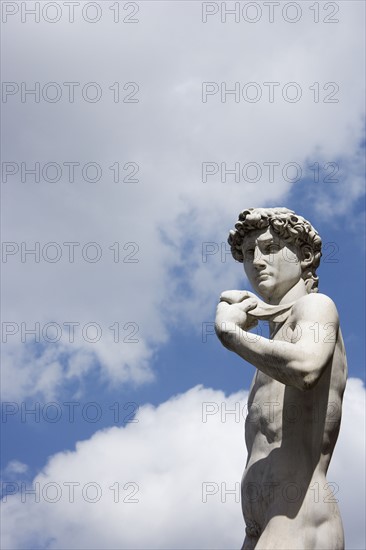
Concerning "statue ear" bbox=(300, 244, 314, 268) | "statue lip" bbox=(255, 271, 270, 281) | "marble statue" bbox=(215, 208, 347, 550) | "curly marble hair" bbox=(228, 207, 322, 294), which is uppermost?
"curly marble hair" bbox=(228, 207, 322, 294)

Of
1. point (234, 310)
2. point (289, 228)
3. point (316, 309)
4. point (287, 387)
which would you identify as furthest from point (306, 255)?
point (287, 387)

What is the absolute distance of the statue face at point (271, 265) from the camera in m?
9.54

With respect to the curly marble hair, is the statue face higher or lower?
lower

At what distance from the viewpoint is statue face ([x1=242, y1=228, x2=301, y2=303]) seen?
954 cm

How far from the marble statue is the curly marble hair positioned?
1 centimetres

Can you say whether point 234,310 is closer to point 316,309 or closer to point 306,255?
point 316,309

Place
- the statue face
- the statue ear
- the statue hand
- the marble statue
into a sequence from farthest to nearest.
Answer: the statue ear < the statue face < the statue hand < the marble statue

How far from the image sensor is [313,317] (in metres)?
8.74

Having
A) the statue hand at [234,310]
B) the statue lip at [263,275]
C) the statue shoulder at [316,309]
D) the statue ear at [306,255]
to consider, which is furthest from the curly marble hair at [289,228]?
the statue hand at [234,310]

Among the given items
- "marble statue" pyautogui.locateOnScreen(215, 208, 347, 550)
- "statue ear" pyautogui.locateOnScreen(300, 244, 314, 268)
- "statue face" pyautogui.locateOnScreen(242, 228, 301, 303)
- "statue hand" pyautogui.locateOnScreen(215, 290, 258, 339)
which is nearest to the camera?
"marble statue" pyautogui.locateOnScreen(215, 208, 347, 550)

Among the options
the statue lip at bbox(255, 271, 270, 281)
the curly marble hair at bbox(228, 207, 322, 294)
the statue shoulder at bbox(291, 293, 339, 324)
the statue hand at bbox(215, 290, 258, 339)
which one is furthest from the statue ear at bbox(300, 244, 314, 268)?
the statue hand at bbox(215, 290, 258, 339)

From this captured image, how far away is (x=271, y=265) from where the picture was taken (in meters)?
9.57

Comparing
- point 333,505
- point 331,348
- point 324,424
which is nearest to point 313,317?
point 331,348

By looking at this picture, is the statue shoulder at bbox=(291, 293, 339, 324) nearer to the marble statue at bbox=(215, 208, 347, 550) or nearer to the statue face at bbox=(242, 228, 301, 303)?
the marble statue at bbox=(215, 208, 347, 550)
